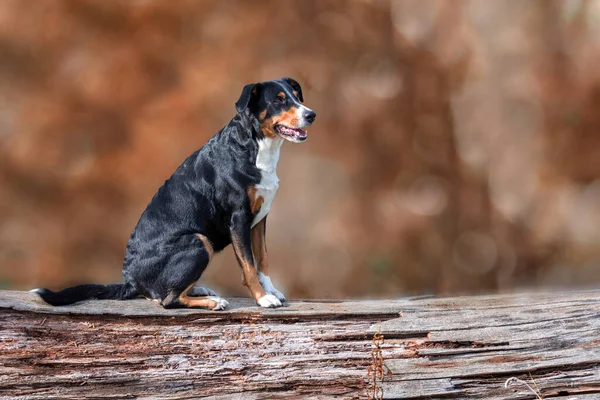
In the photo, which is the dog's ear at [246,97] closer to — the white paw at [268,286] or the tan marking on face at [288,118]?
the tan marking on face at [288,118]

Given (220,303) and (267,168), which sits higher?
(267,168)

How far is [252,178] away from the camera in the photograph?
10.5 feet

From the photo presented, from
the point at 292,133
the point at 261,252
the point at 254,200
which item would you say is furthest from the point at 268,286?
the point at 292,133

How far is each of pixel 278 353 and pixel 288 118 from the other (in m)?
1.07

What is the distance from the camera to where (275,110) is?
3191 millimetres

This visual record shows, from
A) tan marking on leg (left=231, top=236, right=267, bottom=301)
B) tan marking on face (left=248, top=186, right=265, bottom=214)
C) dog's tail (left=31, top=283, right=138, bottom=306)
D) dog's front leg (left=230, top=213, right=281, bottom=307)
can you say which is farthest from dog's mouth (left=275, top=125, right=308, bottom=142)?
dog's tail (left=31, top=283, right=138, bottom=306)

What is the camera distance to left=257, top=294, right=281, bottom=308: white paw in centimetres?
318

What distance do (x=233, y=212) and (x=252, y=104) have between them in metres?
0.52

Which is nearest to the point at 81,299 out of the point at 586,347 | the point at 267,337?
the point at 267,337

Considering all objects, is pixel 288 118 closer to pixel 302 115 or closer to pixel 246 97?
pixel 302 115

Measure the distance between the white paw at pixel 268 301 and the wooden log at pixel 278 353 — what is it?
0.08 meters

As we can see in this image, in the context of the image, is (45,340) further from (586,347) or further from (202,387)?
(586,347)

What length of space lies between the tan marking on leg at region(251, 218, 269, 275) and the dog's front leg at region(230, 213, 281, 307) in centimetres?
17

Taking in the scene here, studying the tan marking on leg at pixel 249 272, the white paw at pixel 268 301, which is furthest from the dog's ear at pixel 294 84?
the white paw at pixel 268 301
